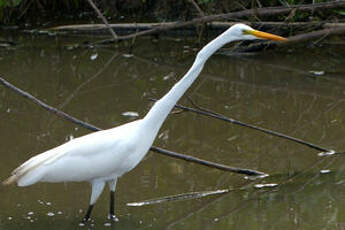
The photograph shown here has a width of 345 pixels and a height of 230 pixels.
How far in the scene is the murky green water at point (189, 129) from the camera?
13.8ft

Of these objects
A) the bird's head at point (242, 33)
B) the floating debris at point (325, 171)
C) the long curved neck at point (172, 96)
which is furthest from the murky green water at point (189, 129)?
the bird's head at point (242, 33)

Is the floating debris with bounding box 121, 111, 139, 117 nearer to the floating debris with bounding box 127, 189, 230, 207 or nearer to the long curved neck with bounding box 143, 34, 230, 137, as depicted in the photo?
the floating debris with bounding box 127, 189, 230, 207

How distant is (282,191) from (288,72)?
3.06m

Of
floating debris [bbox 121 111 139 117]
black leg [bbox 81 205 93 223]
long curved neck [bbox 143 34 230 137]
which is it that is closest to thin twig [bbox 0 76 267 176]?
long curved neck [bbox 143 34 230 137]

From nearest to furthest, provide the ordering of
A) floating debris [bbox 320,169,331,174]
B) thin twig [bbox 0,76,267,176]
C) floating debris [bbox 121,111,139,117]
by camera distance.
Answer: thin twig [bbox 0,76,267,176]
floating debris [bbox 320,169,331,174]
floating debris [bbox 121,111,139,117]

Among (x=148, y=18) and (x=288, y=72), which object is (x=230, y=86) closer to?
(x=288, y=72)

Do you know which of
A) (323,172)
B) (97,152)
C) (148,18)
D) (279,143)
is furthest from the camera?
(148,18)

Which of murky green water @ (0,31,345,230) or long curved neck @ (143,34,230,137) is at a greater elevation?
long curved neck @ (143,34,230,137)

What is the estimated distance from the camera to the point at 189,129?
18.9 ft

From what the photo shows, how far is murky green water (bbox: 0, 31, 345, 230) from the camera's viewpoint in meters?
4.19

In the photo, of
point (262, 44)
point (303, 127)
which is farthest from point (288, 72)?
point (303, 127)

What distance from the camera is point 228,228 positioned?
401 cm

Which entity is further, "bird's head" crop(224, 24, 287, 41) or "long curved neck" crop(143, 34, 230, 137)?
"long curved neck" crop(143, 34, 230, 137)

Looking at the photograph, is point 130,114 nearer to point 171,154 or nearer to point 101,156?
point 171,154
